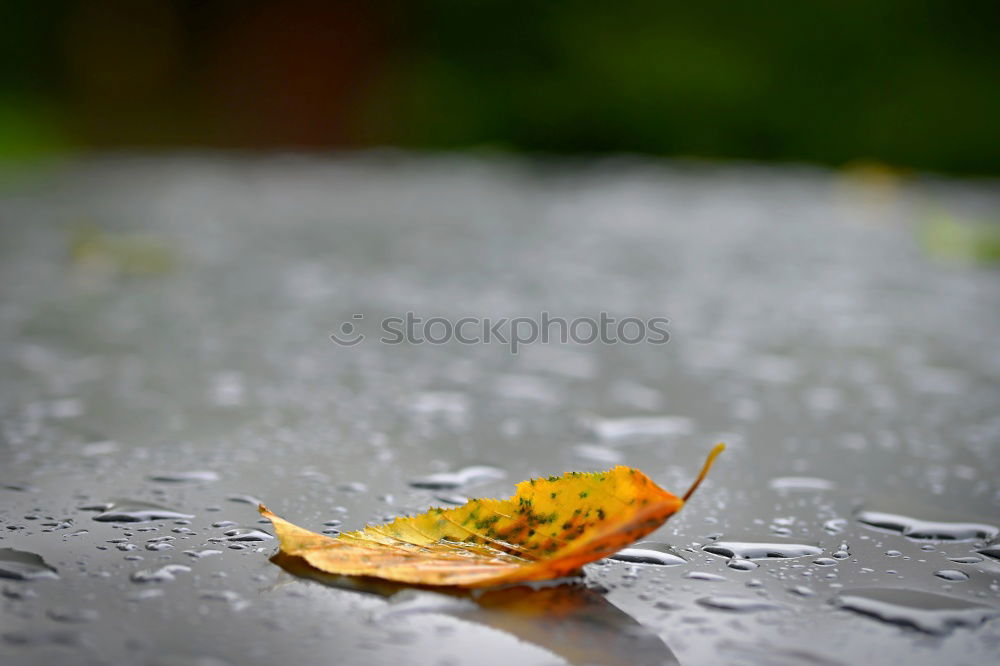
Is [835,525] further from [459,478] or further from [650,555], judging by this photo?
[459,478]

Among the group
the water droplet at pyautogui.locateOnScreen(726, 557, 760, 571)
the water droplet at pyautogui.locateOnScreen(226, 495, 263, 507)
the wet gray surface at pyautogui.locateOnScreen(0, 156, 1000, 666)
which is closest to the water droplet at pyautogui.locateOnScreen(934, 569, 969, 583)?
the wet gray surface at pyautogui.locateOnScreen(0, 156, 1000, 666)

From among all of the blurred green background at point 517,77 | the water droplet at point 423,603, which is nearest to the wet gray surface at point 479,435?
the water droplet at point 423,603

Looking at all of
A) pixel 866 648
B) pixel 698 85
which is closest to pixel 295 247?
pixel 866 648

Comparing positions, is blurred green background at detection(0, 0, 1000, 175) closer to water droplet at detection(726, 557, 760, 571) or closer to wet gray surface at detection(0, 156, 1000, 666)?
wet gray surface at detection(0, 156, 1000, 666)

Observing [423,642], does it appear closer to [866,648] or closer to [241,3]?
[866,648]

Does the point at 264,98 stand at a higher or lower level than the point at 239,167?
higher

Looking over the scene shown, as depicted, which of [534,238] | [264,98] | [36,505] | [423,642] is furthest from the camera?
[264,98]

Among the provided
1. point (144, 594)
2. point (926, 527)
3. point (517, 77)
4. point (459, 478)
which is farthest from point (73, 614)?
point (517, 77)
